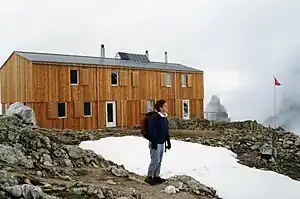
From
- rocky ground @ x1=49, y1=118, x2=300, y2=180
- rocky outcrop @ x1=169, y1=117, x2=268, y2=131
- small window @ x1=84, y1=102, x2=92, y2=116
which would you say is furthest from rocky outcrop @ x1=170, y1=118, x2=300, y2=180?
small window @ x1=84, y1=102, x2=92, y2=116

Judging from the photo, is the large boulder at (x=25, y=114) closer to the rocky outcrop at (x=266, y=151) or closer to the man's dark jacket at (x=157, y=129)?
the rocky outcrop at (x=266, y=151)

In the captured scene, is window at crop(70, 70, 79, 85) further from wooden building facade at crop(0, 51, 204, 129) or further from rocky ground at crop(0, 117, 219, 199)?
→ rocky ground at crop(0, 117, 219, 199)

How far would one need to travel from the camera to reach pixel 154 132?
35.9 feet

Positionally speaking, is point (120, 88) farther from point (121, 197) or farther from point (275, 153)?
point (121, 197)

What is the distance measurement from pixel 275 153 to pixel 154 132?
10.7m

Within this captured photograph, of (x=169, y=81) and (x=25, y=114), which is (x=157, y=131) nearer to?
(x=25, y=114)

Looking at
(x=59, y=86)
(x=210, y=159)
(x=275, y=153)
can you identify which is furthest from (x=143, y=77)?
(x=210, y=159)

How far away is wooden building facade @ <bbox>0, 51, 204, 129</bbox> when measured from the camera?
96.8 ft

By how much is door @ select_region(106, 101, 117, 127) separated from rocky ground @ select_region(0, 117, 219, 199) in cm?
1677

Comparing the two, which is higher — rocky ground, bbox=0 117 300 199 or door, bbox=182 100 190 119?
door, bbox=182 100 190 119

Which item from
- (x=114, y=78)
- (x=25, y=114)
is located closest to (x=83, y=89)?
(x=114, y=78)

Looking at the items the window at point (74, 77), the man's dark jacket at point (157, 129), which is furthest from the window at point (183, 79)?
the man's dark jacket at point (157, 129)

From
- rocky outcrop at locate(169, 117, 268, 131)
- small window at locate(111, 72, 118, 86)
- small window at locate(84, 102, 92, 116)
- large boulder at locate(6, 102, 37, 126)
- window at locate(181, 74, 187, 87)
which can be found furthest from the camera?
window at locate(181, 74, 187, 87)

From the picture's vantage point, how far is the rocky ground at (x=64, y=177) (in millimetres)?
9258
